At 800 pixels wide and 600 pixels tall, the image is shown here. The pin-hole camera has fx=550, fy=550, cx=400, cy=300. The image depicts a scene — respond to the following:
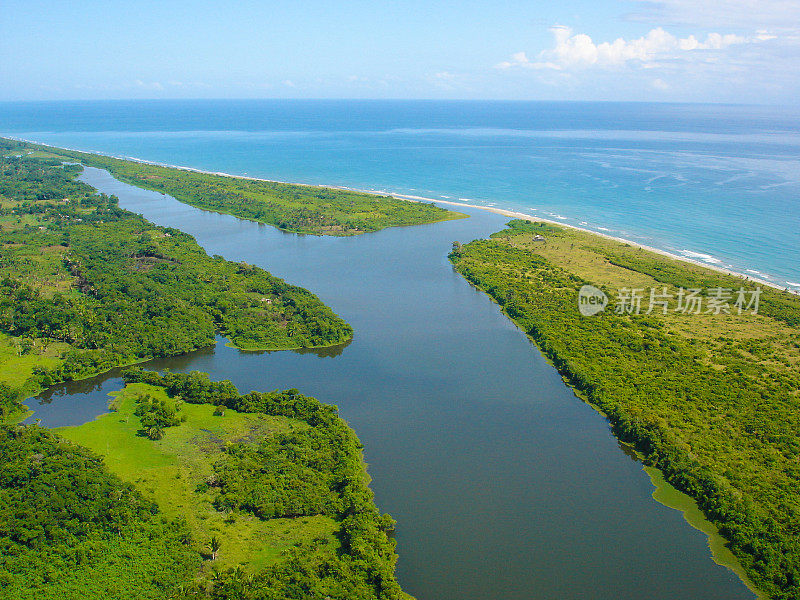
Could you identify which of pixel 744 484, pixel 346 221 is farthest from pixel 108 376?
pixel 346 221

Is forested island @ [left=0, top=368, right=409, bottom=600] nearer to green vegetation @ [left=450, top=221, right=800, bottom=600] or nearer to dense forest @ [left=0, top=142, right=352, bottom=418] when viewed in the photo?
dense forest @ [left=0, top=142, right=352, bottom=418]

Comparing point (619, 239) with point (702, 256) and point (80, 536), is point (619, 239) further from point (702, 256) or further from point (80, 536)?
point (80, 536)

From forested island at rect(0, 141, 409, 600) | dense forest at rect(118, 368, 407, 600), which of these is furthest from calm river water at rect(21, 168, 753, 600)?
forested island at rect(0, 141, 409, 600)

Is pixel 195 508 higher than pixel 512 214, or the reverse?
pixel 512 214

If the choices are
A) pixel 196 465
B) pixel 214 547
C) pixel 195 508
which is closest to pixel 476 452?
pixel 214 547

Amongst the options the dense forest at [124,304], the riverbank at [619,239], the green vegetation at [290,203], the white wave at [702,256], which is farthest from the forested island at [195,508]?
the white wave at [702,256]

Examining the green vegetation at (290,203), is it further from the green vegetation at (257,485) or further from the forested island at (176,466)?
the green vegetation at (257,485)
